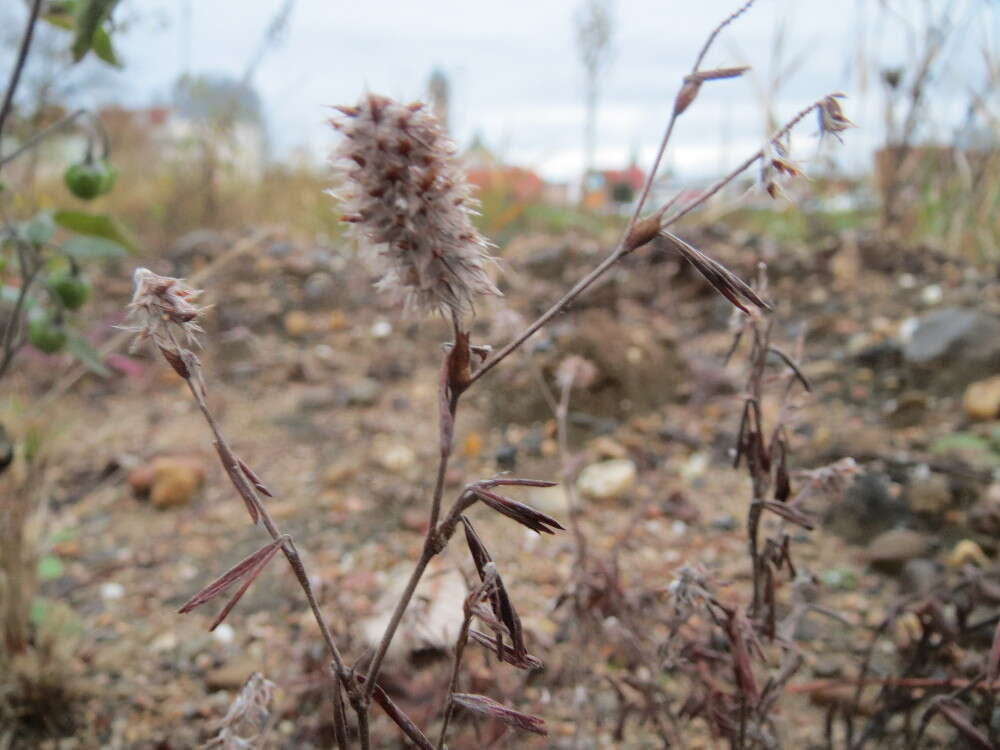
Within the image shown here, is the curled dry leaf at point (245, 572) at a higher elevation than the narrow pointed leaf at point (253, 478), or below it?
below

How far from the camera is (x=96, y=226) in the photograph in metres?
1.36

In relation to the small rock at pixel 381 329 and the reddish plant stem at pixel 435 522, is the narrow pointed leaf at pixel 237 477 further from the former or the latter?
the small rock at pixel 381 329

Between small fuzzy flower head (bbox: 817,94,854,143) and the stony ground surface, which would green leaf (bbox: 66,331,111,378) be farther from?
small fuzzy flower head (bbox: 817,94,854,143)

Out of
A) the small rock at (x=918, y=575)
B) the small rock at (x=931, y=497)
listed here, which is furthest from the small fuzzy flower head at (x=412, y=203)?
the small rock at (x=931, y=497)

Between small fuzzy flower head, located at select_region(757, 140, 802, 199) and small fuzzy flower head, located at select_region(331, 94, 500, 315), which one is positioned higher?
small fuzzy flower head, located at select_region(757, 140, 802, 199)

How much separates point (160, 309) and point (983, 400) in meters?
2.25

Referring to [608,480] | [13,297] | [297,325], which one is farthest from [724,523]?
[297,325]

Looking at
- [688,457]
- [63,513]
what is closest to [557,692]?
[688,457]

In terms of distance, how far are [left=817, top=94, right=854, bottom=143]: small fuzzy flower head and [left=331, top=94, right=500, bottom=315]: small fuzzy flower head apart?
0.87 feet

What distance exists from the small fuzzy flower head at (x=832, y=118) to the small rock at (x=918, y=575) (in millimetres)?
1302

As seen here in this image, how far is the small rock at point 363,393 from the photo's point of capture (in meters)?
2.78

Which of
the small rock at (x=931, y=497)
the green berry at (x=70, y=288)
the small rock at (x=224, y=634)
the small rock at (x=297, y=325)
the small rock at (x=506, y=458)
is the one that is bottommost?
the small rock at (x=224, y=634)

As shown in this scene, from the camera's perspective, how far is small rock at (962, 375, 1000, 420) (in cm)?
216

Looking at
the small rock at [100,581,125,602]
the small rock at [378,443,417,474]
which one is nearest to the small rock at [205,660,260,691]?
the small rock at [100,581,125,602]
